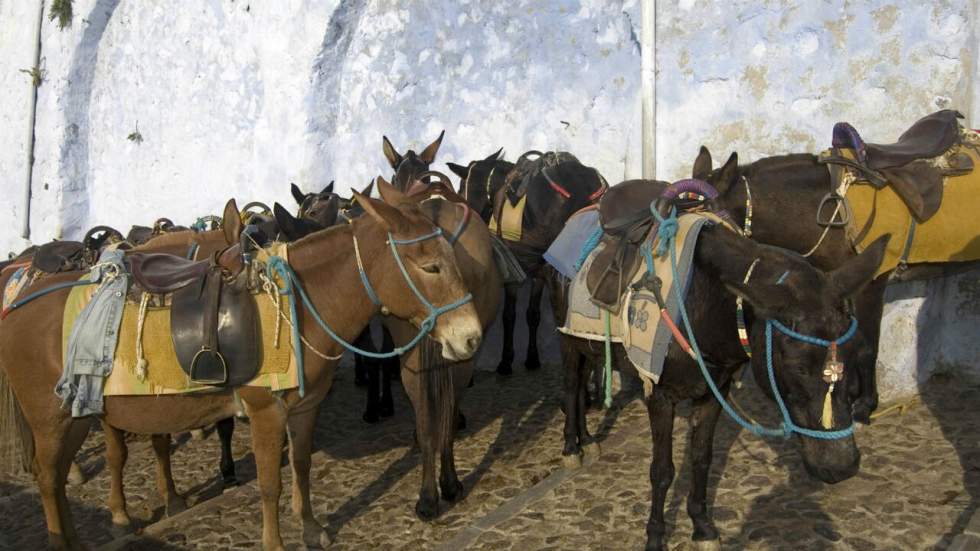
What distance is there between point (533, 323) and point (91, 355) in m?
4.88

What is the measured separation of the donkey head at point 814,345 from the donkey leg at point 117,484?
3857 mm

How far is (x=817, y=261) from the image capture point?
16.0 ft

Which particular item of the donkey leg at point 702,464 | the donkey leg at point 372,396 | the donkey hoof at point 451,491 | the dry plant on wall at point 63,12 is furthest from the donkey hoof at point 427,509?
the dry plant on wall at point 63,12

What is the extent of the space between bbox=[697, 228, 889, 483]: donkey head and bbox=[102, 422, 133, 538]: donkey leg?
3.86 m

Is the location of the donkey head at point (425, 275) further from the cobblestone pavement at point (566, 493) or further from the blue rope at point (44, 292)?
the blue rope at point (44, 292)

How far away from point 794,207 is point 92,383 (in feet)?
14.1

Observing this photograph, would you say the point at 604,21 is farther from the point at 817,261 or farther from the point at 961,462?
the point at 961,462

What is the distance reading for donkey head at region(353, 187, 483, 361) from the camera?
11.2 ft

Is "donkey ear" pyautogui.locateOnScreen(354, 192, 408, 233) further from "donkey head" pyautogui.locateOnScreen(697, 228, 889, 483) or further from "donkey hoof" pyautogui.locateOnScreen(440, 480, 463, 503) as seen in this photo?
"donkey hoof" pyautogui.locateOnScreen(440, 480, 463, 503)

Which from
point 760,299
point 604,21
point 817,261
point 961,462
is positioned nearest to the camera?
point 760,299

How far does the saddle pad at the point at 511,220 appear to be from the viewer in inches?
238

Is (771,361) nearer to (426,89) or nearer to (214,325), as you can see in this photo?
(214,325)

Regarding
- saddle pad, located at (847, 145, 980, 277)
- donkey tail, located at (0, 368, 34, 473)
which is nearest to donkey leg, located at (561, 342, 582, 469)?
saddle pad, located at (847, 145, 980, 277)

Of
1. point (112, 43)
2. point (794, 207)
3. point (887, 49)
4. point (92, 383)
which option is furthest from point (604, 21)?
point (112, 43)
